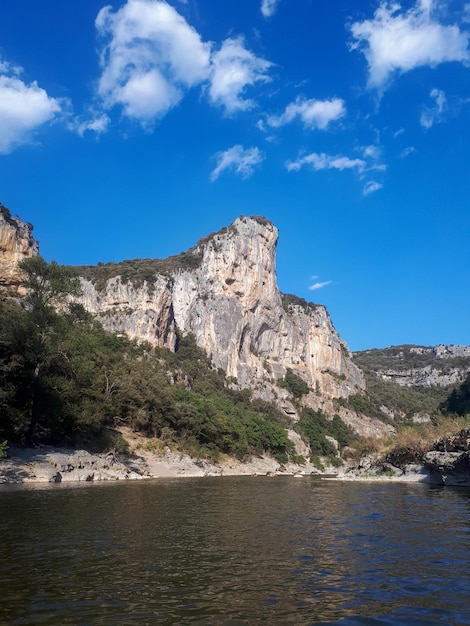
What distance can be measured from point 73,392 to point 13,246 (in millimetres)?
43888

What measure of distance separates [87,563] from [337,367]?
170 metres

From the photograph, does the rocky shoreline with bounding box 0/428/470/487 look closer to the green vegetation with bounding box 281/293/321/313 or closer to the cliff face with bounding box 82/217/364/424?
the cliff face with bounding box 82/217/364/424

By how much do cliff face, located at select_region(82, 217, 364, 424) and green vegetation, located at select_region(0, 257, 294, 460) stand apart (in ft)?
142

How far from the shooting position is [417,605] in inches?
338

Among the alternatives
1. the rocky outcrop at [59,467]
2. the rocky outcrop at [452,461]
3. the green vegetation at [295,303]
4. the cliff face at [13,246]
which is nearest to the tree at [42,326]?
the rocky outcrop at [59,467]

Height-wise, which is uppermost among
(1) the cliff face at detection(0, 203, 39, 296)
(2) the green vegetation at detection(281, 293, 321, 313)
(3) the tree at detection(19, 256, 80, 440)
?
(2) the green vegetation at detection(281, 293, 321, 313)

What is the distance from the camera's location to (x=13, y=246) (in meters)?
77.6

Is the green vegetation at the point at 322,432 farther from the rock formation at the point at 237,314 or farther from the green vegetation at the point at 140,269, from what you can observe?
the green vegetation at the point at 140,269

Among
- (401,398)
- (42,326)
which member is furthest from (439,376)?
(42,326)

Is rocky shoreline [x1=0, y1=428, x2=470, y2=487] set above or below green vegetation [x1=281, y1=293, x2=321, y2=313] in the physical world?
below

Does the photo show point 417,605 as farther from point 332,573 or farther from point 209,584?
point 209,584

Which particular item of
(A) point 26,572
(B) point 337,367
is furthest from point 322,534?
(B) point 337,367

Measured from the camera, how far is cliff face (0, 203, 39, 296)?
229ft

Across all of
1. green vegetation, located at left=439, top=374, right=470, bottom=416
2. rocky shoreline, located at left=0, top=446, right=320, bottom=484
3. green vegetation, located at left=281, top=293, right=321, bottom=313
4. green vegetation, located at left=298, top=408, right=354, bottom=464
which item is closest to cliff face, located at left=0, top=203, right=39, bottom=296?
rocky shoreline, located at left=0, top=446, right=320, bottom=484
